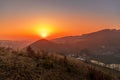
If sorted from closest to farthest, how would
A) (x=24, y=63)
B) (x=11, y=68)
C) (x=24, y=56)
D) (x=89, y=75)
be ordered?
(x=11, y=68)
(x=24, y=63)
(x=89, y=75)
(x=24, y=56)

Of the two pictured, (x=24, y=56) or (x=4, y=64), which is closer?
(x=4, y=64)

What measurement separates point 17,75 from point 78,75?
3195 millimetres

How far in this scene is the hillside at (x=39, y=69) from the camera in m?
9.43

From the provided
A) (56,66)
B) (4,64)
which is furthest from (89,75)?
(4,64)

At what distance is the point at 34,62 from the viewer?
443 inches

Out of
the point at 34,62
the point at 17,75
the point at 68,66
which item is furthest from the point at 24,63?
the point at 68,66

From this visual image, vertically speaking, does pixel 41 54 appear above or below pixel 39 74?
above

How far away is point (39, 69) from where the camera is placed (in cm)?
1037

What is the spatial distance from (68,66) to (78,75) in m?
0.93

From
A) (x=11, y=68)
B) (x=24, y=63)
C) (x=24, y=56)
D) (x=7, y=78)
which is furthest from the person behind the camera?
Answer: (x=24, y=56)

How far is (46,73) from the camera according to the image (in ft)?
33.1

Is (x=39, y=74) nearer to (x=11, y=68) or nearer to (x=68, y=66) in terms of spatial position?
(x=11, y=68)

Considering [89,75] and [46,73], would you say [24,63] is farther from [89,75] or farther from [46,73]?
[89,75]

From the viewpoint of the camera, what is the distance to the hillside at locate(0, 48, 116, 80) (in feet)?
30.9
